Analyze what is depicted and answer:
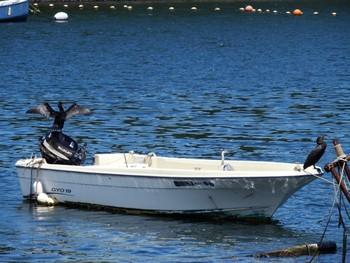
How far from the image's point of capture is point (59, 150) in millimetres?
32281

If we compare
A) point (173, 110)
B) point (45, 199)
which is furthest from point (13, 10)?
point (45, 199)

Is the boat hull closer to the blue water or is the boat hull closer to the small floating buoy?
the blue water

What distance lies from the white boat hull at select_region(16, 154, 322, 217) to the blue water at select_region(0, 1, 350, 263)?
429 mm

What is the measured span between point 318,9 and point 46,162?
125289 millimetres

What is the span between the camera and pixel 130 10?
14738 centimetres

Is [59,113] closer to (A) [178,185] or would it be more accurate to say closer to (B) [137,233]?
(A) [178,185]

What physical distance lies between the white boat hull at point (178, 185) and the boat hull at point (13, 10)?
86.9m

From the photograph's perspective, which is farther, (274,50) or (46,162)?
(274,50)

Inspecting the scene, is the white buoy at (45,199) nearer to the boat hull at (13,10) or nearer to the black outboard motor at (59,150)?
the black outboard motor at (59,150)

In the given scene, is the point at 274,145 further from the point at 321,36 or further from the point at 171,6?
the point at 171,6

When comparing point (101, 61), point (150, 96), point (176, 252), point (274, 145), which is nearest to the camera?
point (176, 252)

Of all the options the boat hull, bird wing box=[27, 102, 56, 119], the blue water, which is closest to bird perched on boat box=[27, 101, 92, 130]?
bird wing box=[27, 102, 56, 119]

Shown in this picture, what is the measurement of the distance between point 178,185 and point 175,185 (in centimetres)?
9

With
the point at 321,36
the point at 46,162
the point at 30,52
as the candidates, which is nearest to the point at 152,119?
the point at 46,162
